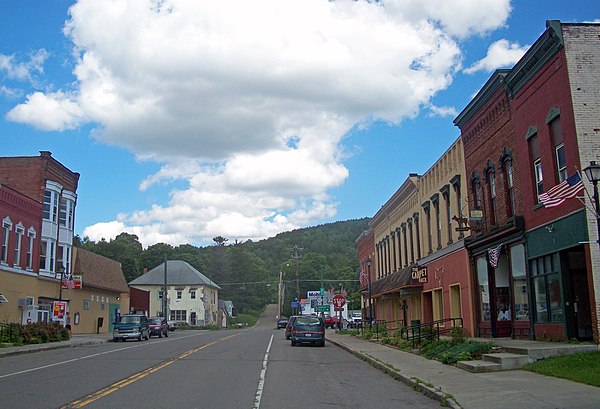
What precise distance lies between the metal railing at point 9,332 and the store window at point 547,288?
997 inches

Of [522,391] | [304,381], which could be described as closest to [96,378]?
[304,381]

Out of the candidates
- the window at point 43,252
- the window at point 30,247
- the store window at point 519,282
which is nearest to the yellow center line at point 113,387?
the store window at point 519,282

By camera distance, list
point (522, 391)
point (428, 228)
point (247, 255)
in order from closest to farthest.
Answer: point (522, 391)
point (428, 228)
point (247, 255)

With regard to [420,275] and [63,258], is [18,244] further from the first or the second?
[420,275]

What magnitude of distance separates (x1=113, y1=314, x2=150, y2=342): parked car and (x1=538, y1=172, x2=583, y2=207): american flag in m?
30.2

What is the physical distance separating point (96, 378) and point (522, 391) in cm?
1029

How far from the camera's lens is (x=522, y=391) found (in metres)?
12.0

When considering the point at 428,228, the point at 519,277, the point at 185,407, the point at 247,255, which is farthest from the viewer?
the point at 247,255

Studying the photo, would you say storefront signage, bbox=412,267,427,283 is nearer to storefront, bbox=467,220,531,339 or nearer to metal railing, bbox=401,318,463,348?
metal railing, bbox=401,318,463,348

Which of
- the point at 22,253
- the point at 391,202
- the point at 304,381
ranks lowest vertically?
the point at 304,381

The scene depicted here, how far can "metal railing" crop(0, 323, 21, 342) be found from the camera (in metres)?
31.1

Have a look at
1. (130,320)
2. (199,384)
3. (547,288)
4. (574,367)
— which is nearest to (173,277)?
(130,320)

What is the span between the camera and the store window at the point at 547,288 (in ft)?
58.7

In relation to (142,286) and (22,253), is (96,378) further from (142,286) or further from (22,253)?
(142,286)
